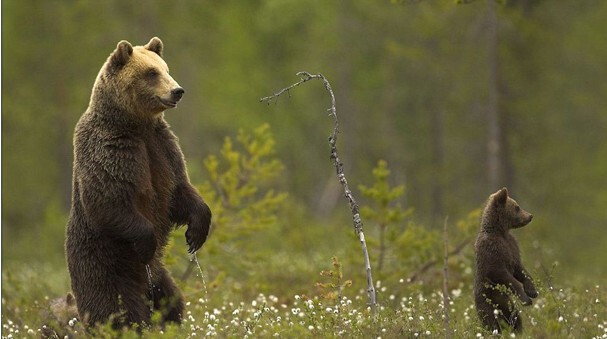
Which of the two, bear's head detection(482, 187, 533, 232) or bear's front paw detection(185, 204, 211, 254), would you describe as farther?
bear's head detection(482, 187, 533, 232)

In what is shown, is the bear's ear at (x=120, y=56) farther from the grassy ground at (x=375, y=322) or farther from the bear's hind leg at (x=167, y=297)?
the grassy ground at (x=375, y=322)

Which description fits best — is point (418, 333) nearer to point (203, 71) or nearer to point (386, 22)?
point (386, 22)

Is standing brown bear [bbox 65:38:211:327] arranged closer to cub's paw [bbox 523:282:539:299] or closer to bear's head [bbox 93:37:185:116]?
bear's head [bbox 93:37:185:116]

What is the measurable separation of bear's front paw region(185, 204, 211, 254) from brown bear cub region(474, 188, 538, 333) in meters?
2.29

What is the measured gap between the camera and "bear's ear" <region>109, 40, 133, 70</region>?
298 inches

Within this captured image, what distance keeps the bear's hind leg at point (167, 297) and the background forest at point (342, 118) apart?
4.34 metres

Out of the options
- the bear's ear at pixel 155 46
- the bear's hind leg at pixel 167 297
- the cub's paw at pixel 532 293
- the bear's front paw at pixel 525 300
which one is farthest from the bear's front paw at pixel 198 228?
the cub's paw at pixel 532 293

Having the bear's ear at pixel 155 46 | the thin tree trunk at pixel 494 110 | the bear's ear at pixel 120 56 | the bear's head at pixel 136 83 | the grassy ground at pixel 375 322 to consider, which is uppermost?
the thin tree trunk at pixel 494 110

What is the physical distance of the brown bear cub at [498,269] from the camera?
8.05m

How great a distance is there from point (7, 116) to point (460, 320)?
27.6 metres

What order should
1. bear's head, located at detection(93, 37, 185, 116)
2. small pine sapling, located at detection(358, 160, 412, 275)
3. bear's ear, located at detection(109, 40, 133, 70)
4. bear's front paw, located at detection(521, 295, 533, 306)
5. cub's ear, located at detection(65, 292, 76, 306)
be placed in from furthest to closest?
small pine sapling, located at detection(358, 160, 412, 275), cub's ear, located at detection(65, 292, 76, 306), bear's front paw, located at detection(521, 295, 533, 306), bear's ear, located at detection(109, 40, 133, 70), bear's head, located at detection(93, 37, 185, 116)

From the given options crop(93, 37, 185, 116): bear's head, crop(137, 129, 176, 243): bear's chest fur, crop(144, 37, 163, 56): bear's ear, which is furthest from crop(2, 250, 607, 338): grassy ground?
crop(144, 37, 163, 56): bear's ear

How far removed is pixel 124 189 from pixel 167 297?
1.16 meters

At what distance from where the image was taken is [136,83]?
7555 mm
